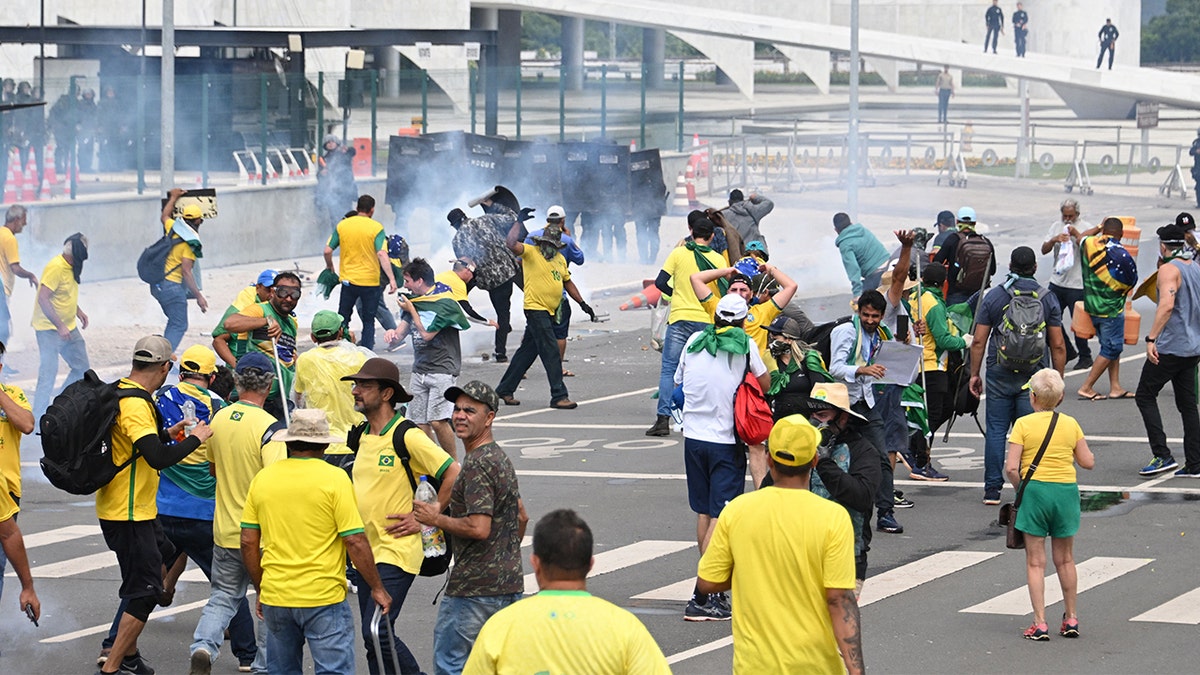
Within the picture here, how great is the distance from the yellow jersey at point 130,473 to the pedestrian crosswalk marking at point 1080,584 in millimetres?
4585

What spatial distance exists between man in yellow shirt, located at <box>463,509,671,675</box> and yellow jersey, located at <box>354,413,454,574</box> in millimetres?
2822

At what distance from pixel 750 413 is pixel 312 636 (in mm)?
3266

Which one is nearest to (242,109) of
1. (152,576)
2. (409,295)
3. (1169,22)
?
(409,295)

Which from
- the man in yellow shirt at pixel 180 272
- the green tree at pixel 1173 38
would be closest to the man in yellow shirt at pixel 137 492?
the man in yellow shirt at pixel 180 272

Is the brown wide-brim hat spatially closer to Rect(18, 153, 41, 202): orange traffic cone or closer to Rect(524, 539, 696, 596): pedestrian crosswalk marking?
Rect(524, 539, 696, 596): pedestrian crosswalk marking

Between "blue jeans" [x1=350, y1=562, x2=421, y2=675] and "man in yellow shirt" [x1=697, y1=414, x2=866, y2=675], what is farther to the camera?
"blue jeans" [x1=350, y1=562, x2=421, y2=675]

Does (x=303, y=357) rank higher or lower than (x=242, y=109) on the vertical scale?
lower

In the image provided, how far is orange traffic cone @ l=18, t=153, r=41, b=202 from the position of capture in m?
25.2

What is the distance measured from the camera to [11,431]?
8875 mm

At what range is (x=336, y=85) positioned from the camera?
3259 centimetres

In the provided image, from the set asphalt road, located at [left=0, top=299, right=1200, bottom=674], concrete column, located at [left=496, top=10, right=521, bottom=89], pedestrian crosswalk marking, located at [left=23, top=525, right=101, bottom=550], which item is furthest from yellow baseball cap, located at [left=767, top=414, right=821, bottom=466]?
concrete column, located at [left=496, top=10, right=521, bottom=89]

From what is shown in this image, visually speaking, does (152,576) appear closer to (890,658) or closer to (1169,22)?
(890,658)

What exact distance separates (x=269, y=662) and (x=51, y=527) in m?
5.57

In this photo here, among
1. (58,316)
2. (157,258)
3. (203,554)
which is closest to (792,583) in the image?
(203,554)
